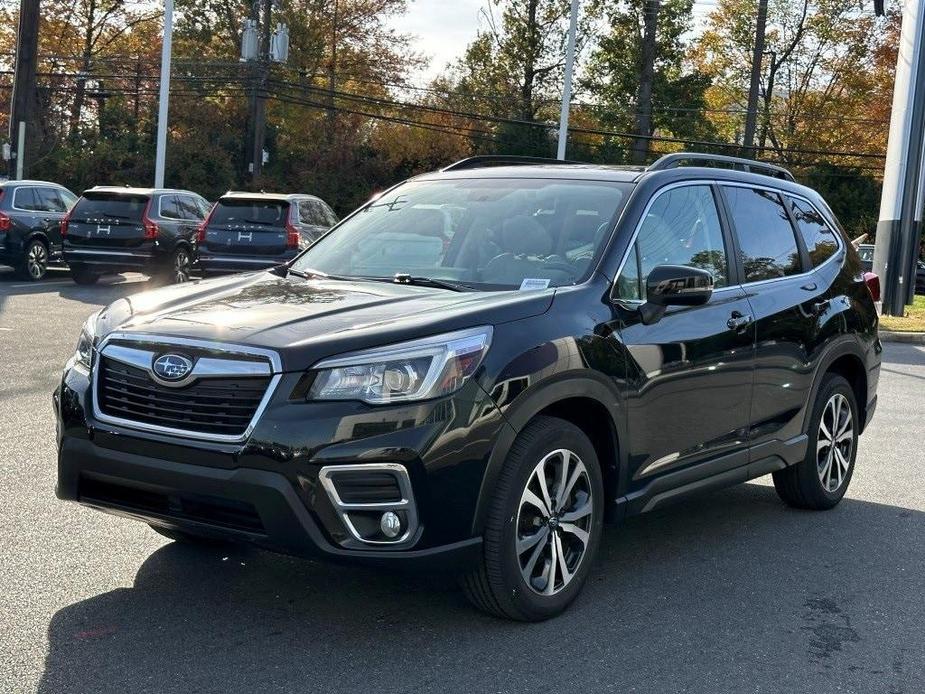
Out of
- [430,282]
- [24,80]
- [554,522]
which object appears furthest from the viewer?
[24,80]

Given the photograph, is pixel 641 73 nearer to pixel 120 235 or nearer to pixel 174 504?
pixel 120 235

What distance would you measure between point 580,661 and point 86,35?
172 ft

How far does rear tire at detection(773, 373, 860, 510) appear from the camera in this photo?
634 cm

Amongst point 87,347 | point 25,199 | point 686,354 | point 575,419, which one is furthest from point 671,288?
point 25,199

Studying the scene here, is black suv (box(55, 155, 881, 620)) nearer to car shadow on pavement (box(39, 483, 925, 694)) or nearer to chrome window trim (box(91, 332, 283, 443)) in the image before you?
chrome window trim (box(91, 332, 283, 443))

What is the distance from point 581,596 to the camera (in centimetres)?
483

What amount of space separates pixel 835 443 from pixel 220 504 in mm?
3925

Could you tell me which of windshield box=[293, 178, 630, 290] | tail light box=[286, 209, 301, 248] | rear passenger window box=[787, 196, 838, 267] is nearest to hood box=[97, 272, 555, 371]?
windshield box=[293, 178, 630, 290]

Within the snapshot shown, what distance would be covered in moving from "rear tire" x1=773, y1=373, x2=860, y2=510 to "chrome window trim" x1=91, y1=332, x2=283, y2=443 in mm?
3456

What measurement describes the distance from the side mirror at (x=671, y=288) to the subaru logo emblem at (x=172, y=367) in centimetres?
190

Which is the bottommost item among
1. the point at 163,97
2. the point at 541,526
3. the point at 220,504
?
the point at 541,526

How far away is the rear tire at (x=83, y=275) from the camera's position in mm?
19906

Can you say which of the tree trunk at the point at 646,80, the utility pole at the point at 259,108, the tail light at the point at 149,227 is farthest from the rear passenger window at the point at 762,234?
the tree trunk at the point at 646,80

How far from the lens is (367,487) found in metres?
3.86
